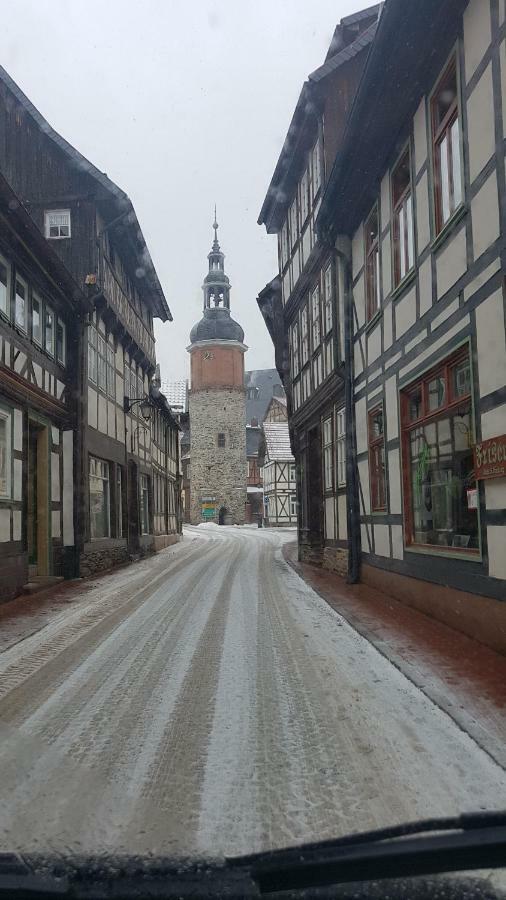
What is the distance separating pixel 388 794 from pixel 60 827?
138 centimetres

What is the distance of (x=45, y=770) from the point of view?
354cm

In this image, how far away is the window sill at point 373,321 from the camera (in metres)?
9.71

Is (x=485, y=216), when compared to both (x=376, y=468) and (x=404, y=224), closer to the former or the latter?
(x=404, y=224)

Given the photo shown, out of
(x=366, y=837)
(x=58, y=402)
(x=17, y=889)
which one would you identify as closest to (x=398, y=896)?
(x=366, y=837)

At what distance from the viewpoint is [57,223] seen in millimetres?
16047

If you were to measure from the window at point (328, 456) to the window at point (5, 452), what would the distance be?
596 cm

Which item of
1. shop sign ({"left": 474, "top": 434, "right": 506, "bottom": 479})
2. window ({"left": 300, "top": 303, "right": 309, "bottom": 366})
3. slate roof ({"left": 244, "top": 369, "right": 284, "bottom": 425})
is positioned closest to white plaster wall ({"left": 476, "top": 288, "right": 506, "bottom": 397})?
shop sign ({"left": 474, "top": 434, "right": 506, "bottom": 479})

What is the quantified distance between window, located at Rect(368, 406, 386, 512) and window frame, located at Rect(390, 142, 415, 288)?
6.72ft

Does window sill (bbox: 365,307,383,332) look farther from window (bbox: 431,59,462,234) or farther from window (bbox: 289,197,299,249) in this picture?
window (bbox: 289,197,299,249)

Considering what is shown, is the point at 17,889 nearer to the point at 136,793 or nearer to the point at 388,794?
the point at 136,793

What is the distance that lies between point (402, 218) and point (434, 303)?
1.94 m

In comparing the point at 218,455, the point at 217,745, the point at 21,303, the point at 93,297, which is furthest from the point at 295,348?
the point at 218,455

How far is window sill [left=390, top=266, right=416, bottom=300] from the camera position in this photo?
8102 millimetres

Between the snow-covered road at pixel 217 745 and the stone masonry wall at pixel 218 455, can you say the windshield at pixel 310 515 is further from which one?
the stone masonry wall at pixel 218 455
